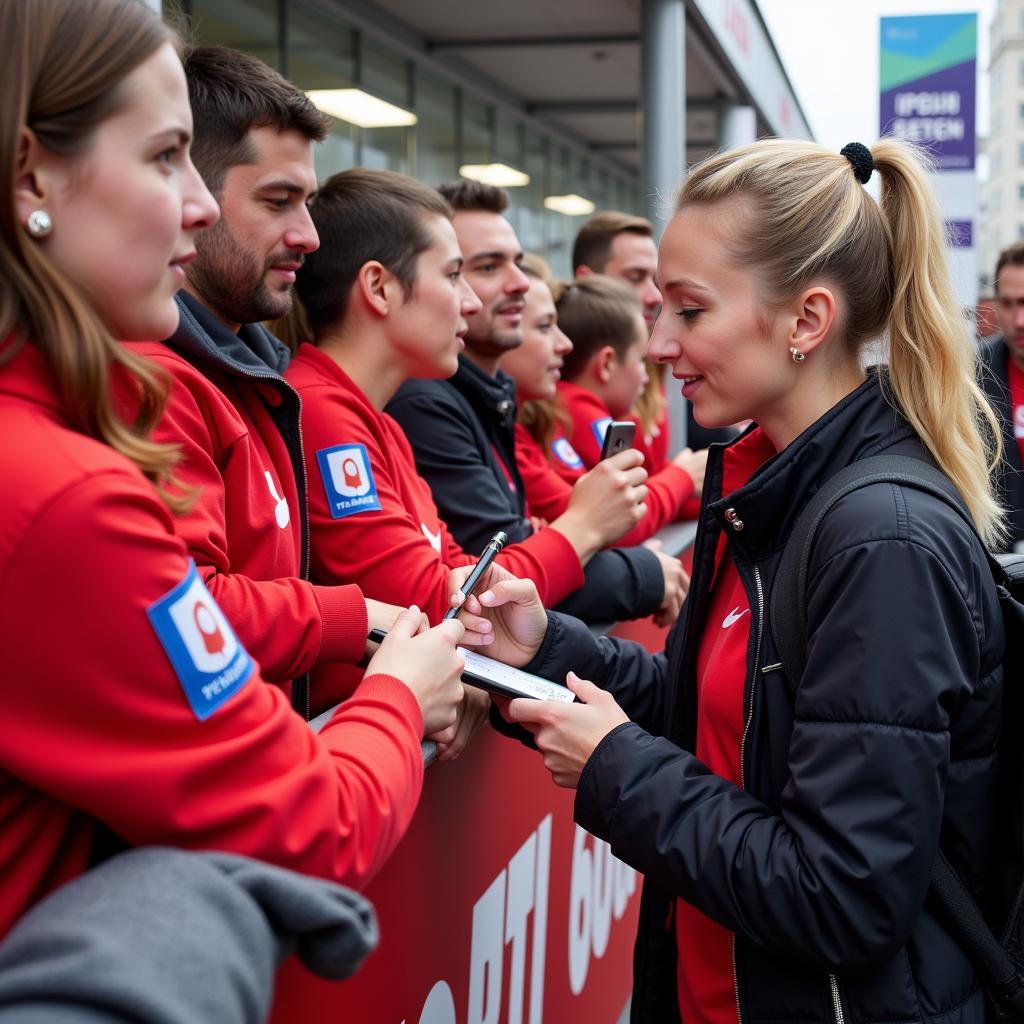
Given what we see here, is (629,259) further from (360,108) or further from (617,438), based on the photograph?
(360,108)

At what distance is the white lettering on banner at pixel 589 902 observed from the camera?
3035 mm

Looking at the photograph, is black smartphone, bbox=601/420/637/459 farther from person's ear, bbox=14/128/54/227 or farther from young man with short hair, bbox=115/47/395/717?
person's ear, bbox=14/128/54/227

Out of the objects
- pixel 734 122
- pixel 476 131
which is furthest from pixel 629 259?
pixel 476 131

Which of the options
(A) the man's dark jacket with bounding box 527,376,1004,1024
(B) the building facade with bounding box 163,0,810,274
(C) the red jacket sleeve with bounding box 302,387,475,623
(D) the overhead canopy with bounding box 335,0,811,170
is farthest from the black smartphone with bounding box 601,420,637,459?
(D) the overhead canopy with bounding box 335,0,811,170

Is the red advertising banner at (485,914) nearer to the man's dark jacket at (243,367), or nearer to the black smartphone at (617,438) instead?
the man's dark jacket at (243,367)

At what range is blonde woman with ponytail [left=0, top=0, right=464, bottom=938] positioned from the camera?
3.57ft

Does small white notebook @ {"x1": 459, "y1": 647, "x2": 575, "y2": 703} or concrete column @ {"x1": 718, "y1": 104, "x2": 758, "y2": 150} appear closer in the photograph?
small white notebook @ {"x1": 459, "y1": 647, "x2": 575, "y2": 703}

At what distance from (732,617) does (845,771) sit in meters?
0.47

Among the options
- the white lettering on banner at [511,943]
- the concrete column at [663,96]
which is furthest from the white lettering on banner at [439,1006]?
the concrete column at [663,96]

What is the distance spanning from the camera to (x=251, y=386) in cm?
226

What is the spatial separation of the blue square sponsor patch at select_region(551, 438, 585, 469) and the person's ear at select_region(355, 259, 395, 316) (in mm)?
1675

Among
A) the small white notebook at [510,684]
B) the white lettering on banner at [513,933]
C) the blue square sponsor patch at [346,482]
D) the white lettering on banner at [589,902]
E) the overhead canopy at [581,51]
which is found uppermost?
the overhead canopy at [581,51]

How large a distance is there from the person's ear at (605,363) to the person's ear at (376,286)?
205 centimetres

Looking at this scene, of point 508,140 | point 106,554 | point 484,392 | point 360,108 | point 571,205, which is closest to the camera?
point 106,554
